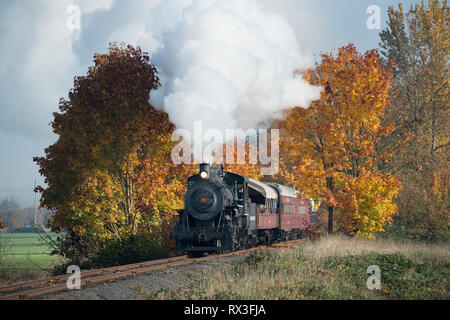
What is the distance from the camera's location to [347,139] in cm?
2184

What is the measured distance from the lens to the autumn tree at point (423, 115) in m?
29.8

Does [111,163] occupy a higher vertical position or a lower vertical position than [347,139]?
lower

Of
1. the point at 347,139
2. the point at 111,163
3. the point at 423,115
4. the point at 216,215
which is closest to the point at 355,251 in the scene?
the point at 216,215

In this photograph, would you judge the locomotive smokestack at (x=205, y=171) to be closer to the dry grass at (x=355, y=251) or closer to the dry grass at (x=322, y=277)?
the dry grass at (x=322, y=277)

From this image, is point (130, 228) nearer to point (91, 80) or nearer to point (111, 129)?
point (111, 129)

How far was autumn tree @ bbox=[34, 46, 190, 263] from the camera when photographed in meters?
Answer: 19.0

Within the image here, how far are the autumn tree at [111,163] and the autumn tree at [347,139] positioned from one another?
6.63 meters

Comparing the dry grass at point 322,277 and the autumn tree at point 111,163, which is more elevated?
the autumn tree at point 111,163

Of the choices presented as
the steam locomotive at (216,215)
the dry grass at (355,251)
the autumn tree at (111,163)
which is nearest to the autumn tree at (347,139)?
the dry grass at (355,251)

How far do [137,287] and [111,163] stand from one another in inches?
424

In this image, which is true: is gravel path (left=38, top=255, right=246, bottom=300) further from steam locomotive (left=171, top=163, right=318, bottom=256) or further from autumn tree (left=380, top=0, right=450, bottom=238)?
autumn tree (left=380, top=0, right=450, bottom=238)

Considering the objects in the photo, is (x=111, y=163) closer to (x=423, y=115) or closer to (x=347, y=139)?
(x=347, y=139)

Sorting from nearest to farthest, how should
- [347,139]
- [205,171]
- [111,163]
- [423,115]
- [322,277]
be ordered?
[322,277]
[205,171]
[111,163]
[347,139]
[423,115]

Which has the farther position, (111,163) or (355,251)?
(111,163)
